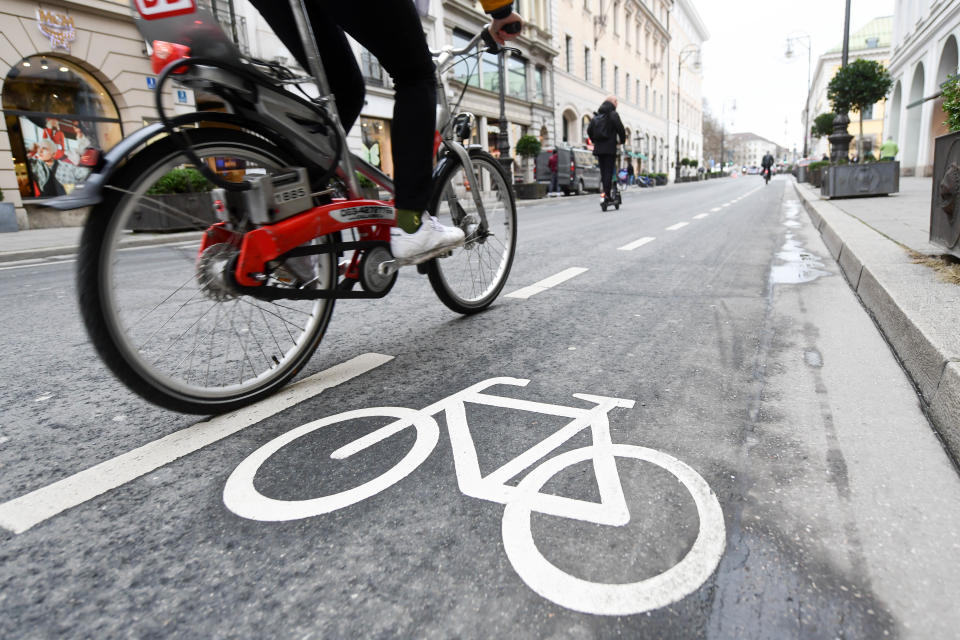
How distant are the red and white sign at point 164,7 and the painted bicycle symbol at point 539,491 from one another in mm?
1189

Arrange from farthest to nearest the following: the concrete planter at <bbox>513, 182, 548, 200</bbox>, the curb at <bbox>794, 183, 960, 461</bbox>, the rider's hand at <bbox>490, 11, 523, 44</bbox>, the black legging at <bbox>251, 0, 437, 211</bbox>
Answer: the concrete planter at <bbox>513, 182, 548, 200</bbox>, the rider's hand at <bbox>490, 11, 523, 44</bbox>, the black legging at <bbox>251, 0, 437, 211</bbox>, the curb at <bbox>794, 183, 960, 461</bbox>

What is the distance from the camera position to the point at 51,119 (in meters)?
13.5

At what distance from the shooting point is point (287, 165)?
2.02m

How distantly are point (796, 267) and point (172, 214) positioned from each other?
4.52m

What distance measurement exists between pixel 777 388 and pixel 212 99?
6.81ft

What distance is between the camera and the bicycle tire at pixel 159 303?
1585 millimetres

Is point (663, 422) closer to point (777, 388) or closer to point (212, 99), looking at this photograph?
point (777, 388)

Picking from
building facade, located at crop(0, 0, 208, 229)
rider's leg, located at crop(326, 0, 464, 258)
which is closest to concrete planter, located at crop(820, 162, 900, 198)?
rider's leg, located at crop(326, 0, 464, 258)

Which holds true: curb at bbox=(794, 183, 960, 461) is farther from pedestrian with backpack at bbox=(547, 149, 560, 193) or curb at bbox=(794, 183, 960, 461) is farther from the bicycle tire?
pedestrian with backpack at bbox=(547, 149, 560, 193)

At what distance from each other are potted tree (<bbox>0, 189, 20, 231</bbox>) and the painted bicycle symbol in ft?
43.2

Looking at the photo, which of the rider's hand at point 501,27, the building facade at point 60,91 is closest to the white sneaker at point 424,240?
the rider's hand at point 501,27

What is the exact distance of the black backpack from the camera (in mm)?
12141

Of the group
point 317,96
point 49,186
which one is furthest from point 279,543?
point 49,186

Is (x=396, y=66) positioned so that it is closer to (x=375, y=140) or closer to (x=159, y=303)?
(x=159, y=303)
